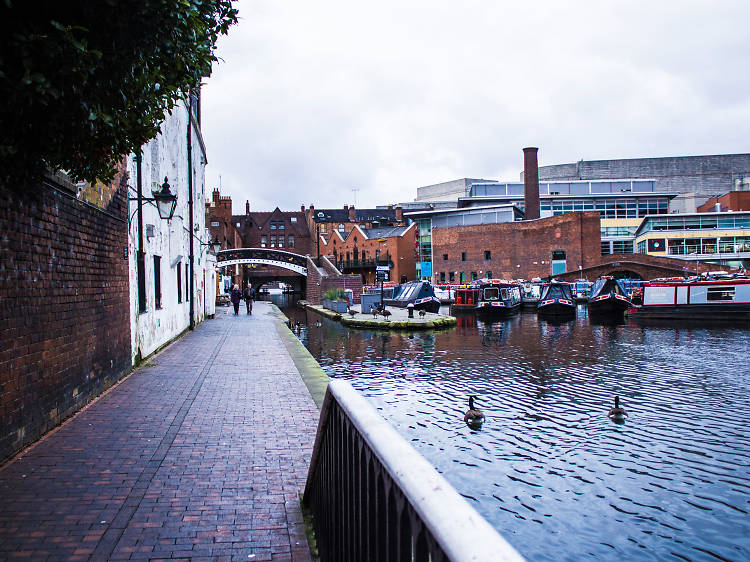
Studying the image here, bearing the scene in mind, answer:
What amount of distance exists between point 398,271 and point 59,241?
5739 cm

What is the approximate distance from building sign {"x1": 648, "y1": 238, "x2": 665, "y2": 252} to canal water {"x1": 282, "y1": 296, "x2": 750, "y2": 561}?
128 ft

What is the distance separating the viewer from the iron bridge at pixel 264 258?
4722 centimetres

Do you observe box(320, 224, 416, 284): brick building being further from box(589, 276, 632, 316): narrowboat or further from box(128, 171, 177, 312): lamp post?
box(128, 171, 177, 312): lamp post

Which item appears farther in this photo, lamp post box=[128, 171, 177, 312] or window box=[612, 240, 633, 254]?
window box=[612, 240, 633, 254]

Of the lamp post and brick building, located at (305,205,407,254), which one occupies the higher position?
brick building, located at (305,205,407,254)

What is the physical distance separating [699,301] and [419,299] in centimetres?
1540

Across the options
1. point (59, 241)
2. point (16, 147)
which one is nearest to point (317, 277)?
point (59, 241)

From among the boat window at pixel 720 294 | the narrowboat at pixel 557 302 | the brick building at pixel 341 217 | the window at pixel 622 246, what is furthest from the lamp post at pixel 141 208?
the brick building at pixel 341 217

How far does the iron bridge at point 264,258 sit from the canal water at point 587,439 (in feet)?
104

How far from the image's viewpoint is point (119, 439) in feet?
19.3

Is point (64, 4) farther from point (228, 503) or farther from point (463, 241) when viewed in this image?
point (463, 241)

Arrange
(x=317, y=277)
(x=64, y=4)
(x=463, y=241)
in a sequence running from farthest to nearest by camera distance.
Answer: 1. (x=463, y=241)
2. (x=317, y=277)
3. (x=64, y=4)

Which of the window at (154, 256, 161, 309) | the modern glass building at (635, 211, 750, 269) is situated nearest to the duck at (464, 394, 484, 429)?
the window at (154, 256, 161, 309)

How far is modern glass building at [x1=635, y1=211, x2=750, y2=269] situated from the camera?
52.0 m
